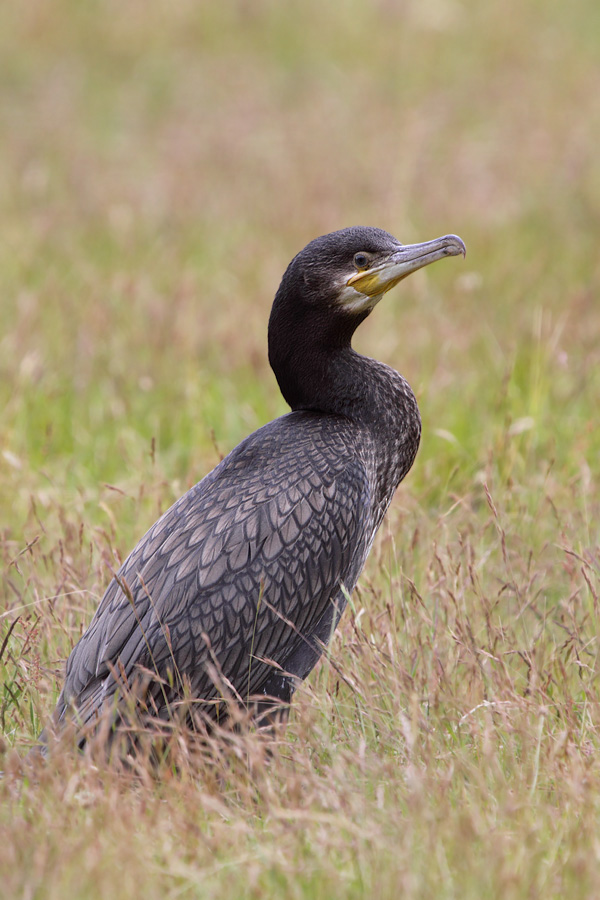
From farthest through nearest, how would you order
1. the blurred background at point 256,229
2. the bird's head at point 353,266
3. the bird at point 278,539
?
the blurred background at point 256,229, the bird's head at point 353,266, the bird at point 278,539

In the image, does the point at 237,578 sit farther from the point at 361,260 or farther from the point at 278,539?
the point at 361,260

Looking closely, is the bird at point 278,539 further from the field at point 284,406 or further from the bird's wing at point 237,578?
the field at point 284,406

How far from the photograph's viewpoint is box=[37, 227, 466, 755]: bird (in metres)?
3.08

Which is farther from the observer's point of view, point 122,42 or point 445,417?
point 122,42

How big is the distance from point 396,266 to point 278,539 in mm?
1004

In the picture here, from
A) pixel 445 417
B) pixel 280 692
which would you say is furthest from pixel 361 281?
pixel 445 417

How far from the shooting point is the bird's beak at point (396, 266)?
352cm

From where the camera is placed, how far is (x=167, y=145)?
10.4 m

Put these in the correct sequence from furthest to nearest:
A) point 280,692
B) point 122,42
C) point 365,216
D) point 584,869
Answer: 1. point 122,42
2. point 365,216
3. point 280,692
4. point 584,869

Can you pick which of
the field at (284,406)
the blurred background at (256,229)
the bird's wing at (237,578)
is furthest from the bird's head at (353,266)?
the blurred background at (256,229)

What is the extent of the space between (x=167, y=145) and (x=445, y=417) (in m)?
6.02

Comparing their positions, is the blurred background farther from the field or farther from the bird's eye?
the bird's eye

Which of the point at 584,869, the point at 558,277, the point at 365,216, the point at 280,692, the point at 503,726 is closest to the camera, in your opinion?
the point at 584,869

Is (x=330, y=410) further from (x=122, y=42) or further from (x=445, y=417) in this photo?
(x=122, y=42)
